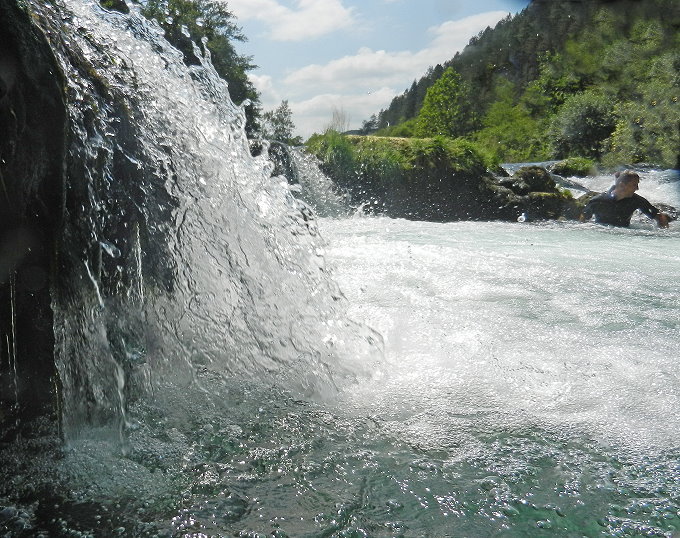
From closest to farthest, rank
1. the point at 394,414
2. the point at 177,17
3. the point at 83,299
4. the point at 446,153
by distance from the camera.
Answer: the point at 83,299 < the point at 394,414 < the point at 446,153 < the point at 177,17

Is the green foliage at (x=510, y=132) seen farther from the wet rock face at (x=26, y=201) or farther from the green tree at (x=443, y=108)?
the wet rock face at (x=26, y=201)

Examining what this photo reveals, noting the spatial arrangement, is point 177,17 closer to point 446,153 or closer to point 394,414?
point 446,153

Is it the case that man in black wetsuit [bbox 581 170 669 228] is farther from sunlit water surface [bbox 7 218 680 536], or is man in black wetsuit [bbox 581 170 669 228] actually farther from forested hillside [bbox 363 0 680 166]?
forested hillside [bbox 363 0 680 166]

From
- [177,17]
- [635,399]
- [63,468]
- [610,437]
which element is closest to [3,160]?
[63,468]

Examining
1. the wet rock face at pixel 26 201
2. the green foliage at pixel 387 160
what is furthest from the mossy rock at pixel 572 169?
the wet rock face at pixel 26 201

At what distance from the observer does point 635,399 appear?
2.64m

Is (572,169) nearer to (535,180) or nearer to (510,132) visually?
(535,180)

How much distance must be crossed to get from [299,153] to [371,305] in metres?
9.56

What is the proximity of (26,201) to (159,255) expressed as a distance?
1.03 m

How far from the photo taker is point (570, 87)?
33.8 metres

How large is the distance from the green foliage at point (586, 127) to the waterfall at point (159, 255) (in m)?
23.7

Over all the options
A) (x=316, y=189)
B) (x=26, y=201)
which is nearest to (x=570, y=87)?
(x=316, y=189)

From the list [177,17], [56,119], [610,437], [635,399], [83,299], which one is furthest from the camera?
[177,17]

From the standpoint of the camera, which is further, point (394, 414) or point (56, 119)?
point (394, 414)
